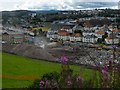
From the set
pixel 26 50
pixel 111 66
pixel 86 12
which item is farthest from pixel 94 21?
pixel 111 66

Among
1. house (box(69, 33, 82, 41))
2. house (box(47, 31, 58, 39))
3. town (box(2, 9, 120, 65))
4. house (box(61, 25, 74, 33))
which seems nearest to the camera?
town (box(2, 9, 120, 65))

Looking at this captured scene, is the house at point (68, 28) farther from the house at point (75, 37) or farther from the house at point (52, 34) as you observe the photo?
the house at point (75, 37)

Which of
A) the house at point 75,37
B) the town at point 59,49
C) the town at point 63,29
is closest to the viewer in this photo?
the town at point 59,49

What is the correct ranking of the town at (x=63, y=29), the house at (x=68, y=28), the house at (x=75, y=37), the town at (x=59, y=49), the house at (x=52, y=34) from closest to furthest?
1. the town at (x=59, y=49)
2. the town at (x=63, y=29)
3. the house at (x=75, y=37)
4. the house at (x=52, y=34)
5. the house at (x=68, y=28)

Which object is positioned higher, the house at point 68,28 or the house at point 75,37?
the house at point 68,28

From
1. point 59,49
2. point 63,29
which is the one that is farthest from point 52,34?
point 59,49

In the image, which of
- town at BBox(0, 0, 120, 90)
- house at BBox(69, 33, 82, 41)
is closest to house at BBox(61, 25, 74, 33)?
town at BBox(0, 0, 120, 90)

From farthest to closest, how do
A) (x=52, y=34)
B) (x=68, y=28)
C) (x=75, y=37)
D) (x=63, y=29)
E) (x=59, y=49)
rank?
1. (x=68, y=28)
2. (x=63, y=29)
3. (x=52, y=34)
4. (x=75, y=37)
5. (x=59, y=49)

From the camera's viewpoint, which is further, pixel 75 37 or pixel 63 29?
pixel 63 29

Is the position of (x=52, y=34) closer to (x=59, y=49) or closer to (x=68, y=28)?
(x=68, y=28)

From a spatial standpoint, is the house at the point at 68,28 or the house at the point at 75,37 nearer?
the house at the point at 75,37

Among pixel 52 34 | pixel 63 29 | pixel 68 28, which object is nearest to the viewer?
pixel 52 34

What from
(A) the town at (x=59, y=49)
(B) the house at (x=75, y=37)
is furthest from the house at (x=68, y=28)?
(B) the house at (x=75, y=37)

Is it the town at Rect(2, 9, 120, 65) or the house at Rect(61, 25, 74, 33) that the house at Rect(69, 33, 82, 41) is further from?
the house at Rect(61, 25, 74, 33)
